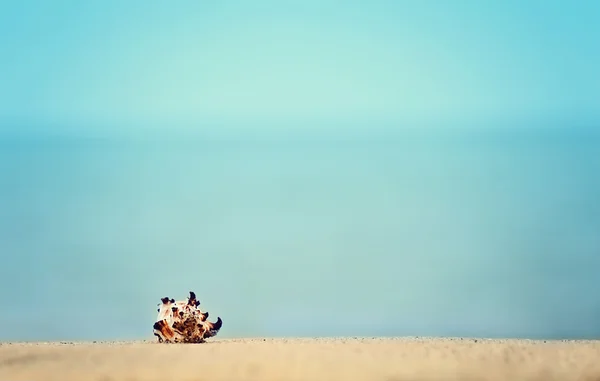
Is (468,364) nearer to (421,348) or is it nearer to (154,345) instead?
(421,348)

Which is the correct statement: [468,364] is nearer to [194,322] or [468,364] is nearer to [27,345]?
[194,322]

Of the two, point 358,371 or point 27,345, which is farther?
point 27,345

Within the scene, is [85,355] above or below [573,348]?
above

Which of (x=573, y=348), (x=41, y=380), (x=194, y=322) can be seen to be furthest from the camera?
(x=194, y=322)

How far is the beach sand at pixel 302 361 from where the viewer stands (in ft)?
19.3

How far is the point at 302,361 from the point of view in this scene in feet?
20.4

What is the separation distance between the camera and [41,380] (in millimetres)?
5699

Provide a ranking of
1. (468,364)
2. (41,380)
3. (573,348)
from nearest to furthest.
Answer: (41,380)
(468,364)
(573,348)

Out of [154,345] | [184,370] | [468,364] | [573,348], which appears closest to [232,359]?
[184,370]

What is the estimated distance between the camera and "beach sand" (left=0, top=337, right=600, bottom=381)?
5875 millimetres

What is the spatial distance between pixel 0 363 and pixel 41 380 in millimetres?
645

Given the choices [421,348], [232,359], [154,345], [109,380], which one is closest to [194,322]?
[154,345]

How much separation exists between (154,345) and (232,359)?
88 centimetres

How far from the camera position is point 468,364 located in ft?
20.1
